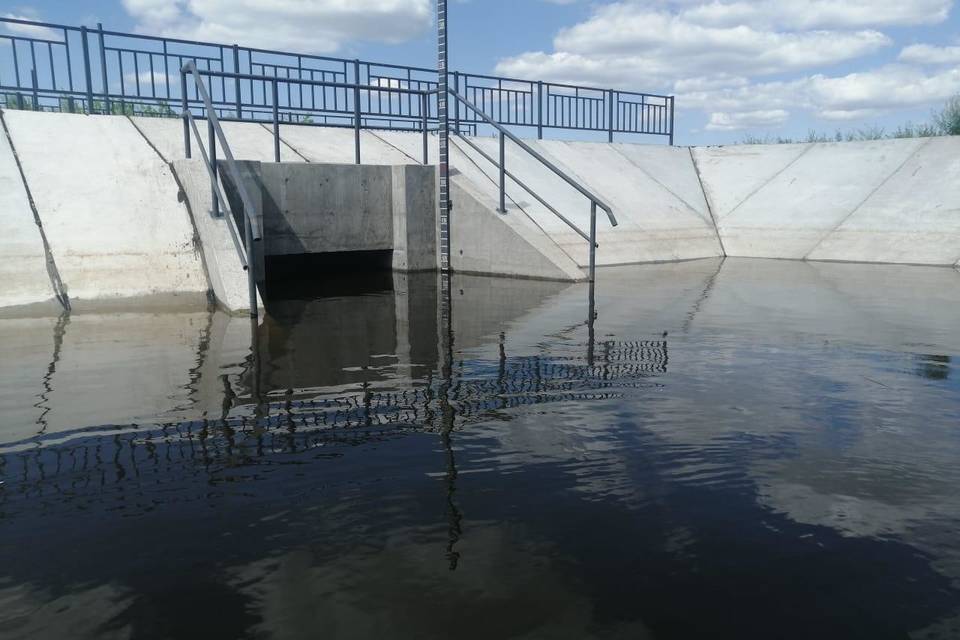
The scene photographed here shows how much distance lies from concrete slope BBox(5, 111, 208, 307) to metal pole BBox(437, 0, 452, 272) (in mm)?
3892

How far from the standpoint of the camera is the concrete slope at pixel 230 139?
35.0ft

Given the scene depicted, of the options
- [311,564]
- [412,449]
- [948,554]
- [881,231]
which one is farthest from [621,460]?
[881,231]

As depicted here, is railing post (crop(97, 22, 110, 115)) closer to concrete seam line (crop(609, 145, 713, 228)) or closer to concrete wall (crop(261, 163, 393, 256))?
concrete wall (crop(261, 163, 393, 256))

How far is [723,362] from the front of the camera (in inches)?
225

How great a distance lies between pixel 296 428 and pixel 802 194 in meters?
15.0

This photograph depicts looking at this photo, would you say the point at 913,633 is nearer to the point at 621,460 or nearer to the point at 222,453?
the point at 621,460

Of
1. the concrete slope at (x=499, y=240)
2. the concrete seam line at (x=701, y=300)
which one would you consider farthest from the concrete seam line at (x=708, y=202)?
the concrete slope at (x=499, y=240)

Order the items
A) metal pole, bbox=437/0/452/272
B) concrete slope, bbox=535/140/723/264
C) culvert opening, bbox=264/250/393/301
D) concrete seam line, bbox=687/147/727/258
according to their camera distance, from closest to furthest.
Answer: culvert opening, bbox=264/250/393/301
metal pole, bbox=437/0/452/272
concrete slope, bbox=535/140/723/264
concrete seam line, bbox=687/147/727/258

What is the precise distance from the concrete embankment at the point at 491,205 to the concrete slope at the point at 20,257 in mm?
15

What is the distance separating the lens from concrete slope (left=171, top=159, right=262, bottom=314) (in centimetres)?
802

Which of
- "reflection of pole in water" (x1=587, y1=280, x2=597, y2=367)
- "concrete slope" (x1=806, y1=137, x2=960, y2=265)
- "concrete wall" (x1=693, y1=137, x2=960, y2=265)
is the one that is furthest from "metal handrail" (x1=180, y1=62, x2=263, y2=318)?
"concrete slope" (x1=806, y1=137, x2=960, y2=265)

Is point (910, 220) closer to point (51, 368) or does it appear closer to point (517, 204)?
point (517, 204)

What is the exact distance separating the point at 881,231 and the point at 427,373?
12290mm

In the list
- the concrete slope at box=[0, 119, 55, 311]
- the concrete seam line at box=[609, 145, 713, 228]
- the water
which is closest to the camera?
the water
